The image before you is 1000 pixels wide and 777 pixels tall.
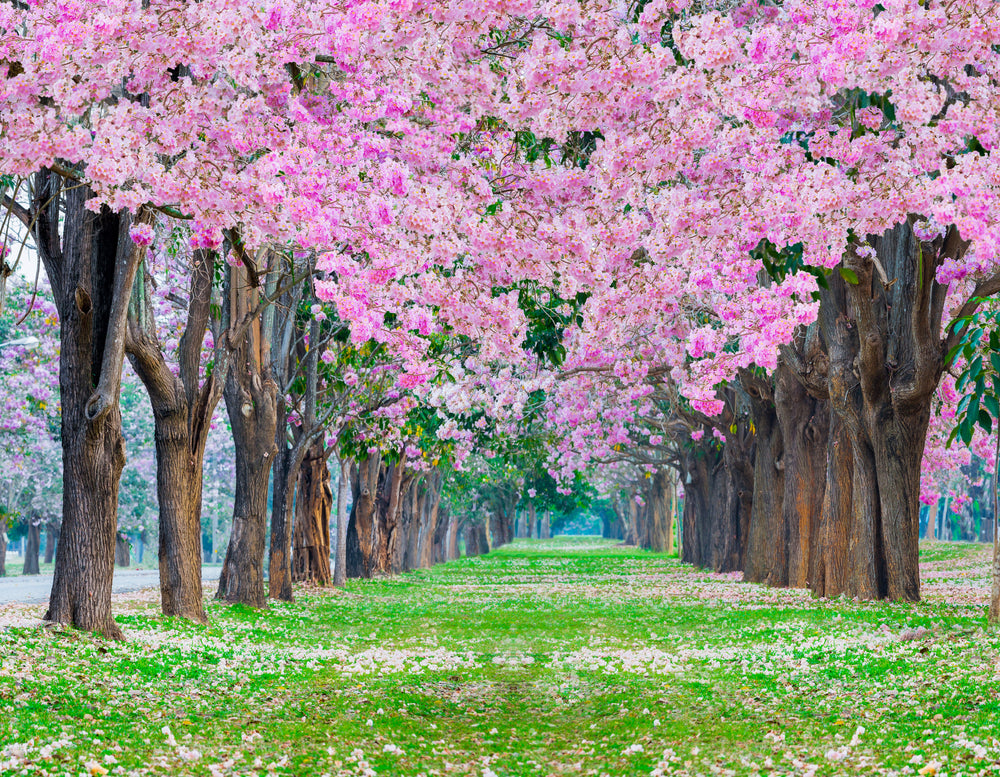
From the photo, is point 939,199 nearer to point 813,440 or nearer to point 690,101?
point 690,101

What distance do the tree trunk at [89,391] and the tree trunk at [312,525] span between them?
14.0 metres

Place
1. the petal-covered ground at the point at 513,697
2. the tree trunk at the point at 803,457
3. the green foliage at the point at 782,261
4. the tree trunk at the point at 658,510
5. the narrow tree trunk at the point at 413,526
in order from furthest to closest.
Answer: the tree trunk at the point at 658,510 < the narrow tree trunk at the point at 413,526 < the tree trunk at the point at 803,457 < the green foliage at the point at 782,261 < the petal-covered ground at the point at 513,697

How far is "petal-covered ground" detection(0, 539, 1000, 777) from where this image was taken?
7.48 metres

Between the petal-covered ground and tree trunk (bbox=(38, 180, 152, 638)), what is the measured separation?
810 mm

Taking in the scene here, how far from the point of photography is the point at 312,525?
28.0 m

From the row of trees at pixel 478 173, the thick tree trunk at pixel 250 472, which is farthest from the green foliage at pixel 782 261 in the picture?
the thick tree trunk at pixel 250 472

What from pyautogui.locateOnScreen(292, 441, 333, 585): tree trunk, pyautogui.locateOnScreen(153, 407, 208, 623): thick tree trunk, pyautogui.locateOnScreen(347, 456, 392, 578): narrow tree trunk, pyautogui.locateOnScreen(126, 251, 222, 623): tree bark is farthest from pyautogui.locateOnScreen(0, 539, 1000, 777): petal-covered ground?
pyautogui.locateOnScreen(347, 456, 392, 578): narrow tree trunk

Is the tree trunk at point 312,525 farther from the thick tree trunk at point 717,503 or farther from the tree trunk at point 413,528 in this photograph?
the tree trunk at point 413,528

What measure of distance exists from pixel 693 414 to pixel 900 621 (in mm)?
16615

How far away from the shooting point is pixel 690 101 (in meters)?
9.29

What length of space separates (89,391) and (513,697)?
6.33m

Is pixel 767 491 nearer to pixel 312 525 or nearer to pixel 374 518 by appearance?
pixel 312 525

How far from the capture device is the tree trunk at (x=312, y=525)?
27.5 meters

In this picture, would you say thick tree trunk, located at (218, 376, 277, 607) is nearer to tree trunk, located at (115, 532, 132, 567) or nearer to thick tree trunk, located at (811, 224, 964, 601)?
thick tree trunk, located at (811, 224, 964, 601)
